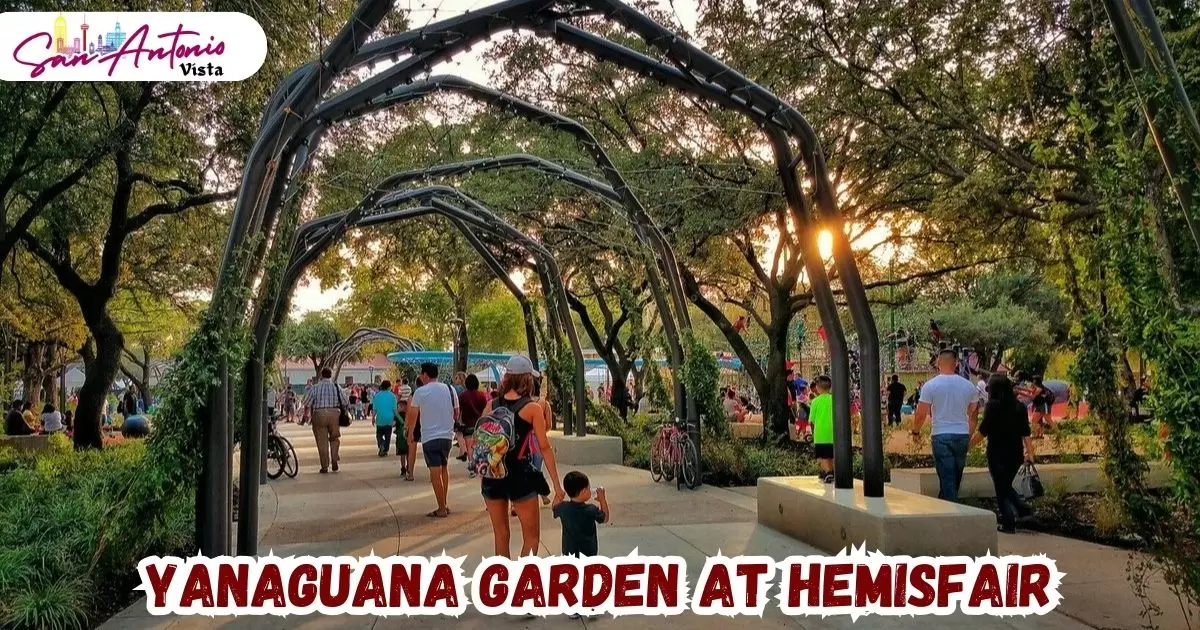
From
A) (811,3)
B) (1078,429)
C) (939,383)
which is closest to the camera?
(939,383)

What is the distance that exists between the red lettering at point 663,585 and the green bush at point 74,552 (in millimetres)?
3470

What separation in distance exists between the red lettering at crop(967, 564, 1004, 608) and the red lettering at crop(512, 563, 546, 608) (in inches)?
115

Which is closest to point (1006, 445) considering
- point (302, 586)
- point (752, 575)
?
point (752, 575)

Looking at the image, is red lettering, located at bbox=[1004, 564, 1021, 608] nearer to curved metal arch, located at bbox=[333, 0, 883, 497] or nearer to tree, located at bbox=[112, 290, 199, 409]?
curved metal arch, located at bbox=[333, 0, 883, 497]

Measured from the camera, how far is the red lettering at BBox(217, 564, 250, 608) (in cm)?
634

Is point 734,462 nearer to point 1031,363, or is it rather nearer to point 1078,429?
point 1078,429

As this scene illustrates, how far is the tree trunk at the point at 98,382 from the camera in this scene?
17859 millimetres

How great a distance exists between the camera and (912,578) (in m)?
6.31

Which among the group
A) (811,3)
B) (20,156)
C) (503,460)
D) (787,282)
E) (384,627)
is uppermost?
(811,3)

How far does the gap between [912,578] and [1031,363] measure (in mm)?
39632

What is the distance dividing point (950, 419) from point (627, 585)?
4363 mm

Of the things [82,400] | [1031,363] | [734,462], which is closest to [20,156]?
[82,400]

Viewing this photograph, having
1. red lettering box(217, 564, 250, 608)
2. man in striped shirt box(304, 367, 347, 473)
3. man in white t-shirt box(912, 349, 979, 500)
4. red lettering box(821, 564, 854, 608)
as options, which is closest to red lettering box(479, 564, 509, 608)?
red lettering box(217, 564, 250, 608)

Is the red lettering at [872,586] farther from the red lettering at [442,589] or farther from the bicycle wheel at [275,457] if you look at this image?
the bicycle wheel at [275,457]
